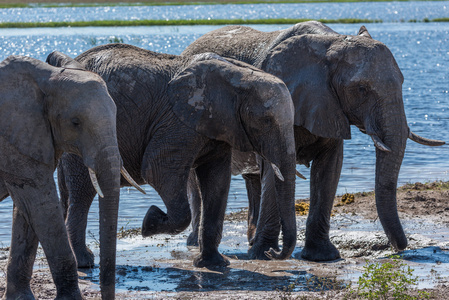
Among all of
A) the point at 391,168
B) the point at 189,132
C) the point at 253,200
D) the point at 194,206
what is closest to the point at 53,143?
the point at 189,132

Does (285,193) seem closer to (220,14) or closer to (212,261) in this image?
(212,261)

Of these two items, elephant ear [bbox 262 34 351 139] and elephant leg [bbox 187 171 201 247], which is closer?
elephant ear [bbox 262 34 351 139]

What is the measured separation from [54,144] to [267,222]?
3.12m

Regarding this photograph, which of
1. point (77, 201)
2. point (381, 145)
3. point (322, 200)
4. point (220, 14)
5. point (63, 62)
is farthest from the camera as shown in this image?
point (220, 14)

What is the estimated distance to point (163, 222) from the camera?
23.2ft

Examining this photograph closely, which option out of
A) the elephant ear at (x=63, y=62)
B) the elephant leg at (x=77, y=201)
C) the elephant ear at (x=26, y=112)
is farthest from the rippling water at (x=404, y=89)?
the elephant ear at (x=26, y=112)

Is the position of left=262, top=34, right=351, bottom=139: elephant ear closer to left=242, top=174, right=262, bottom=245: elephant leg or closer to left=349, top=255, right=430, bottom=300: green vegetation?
left=242, top=174, right=262, bottom=245: elephant leg

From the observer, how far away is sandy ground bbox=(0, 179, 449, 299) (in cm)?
646

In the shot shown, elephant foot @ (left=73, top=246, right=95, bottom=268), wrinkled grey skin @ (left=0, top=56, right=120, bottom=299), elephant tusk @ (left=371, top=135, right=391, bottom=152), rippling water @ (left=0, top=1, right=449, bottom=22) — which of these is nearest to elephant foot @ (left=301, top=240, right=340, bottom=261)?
elephant tusk @ (left=371, top=135, right=391, bottom=152)

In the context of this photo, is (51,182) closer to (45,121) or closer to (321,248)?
(45,121)

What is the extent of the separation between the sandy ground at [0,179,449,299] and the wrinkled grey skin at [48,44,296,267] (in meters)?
0.33

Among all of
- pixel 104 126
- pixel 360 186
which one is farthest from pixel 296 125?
pixel 360 186

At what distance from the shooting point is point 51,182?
5559 millimetres

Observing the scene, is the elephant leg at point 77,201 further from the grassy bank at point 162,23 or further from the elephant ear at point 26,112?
the grassy bank at point 162,23
